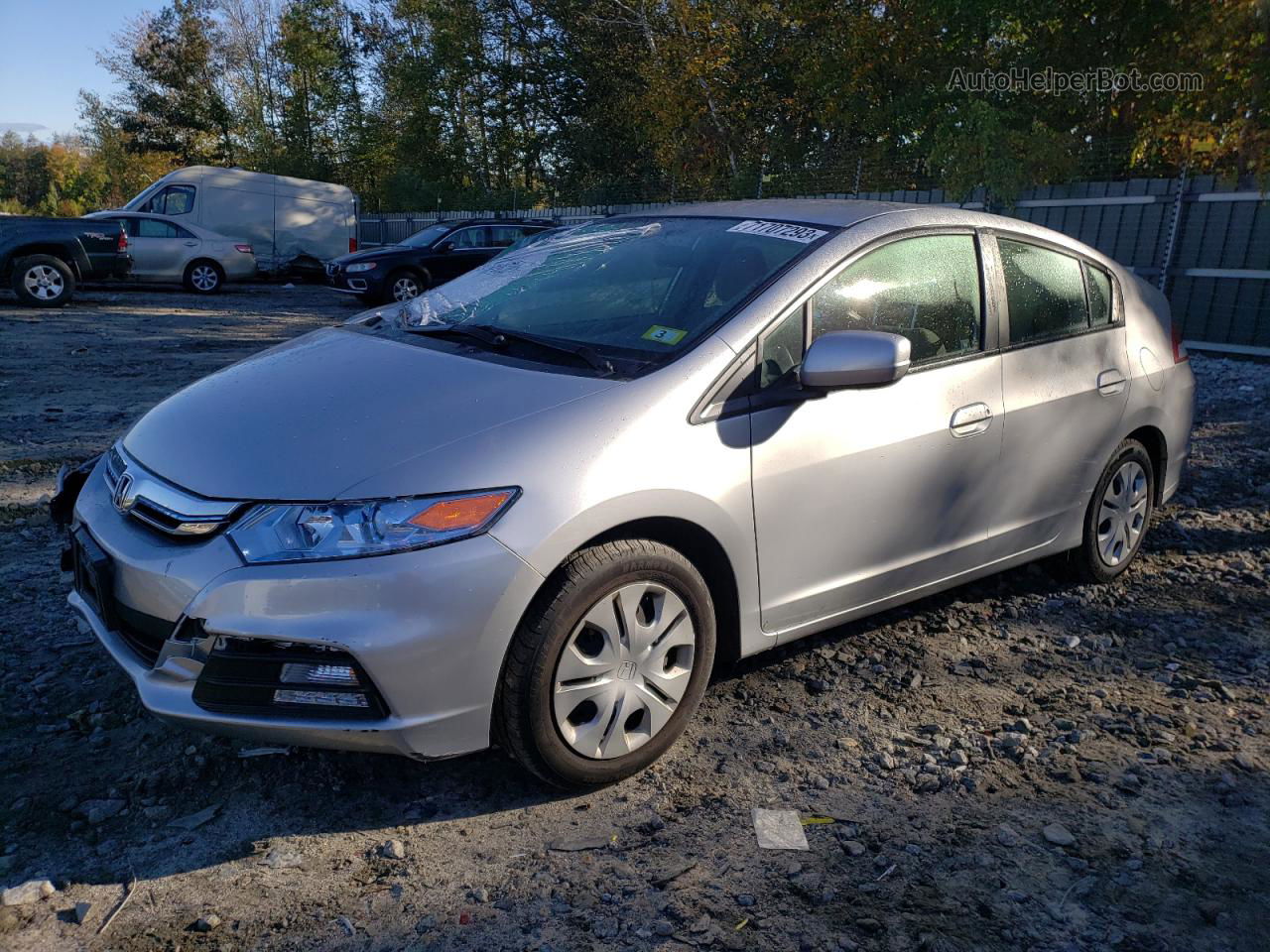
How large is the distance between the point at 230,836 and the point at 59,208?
69.7 meters

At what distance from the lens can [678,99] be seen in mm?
23234

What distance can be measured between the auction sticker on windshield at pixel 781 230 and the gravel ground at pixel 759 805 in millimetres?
1570

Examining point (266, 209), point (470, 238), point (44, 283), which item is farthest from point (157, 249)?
point (470, 238)

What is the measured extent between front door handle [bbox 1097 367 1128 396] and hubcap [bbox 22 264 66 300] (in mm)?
15019

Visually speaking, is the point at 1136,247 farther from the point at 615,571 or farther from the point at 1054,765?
the point at 615,571

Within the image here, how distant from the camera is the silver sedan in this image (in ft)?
59.1

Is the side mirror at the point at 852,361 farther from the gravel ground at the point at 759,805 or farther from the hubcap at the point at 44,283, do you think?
the hubcap at the point at 44,283

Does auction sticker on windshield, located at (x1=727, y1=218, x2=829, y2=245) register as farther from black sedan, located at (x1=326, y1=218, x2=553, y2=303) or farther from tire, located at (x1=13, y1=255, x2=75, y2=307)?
tire, located at (x1=13, y1=255, x2=75, y2=307)

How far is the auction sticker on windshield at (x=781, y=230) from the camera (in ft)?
11.3

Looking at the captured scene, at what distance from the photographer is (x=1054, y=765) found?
3102mm

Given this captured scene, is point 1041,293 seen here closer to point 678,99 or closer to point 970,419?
point 970,419

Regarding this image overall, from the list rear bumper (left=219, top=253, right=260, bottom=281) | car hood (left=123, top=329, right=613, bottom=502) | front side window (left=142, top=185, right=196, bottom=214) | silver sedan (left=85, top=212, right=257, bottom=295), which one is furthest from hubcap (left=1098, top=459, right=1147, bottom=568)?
front side window (left=142, top=185, right=196, bottom=214)

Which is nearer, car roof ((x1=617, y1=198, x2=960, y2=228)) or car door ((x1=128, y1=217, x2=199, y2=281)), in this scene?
car roof ((x1=617, y1=198, x2=960, y2=228))

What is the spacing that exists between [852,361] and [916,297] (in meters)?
0.70
